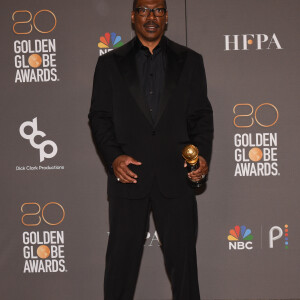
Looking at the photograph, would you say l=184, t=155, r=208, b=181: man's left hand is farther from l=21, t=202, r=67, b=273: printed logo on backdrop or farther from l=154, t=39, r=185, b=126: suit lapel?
l=21, t=202, r=67, b=273: printed logo on backdrop

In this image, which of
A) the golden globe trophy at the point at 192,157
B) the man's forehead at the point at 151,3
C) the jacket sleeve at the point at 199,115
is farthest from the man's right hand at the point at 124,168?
the man's forehead at the point at 151,3

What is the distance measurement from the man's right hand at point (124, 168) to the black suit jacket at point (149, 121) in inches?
2.2

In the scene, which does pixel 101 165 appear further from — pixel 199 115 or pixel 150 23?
pixel 150 23

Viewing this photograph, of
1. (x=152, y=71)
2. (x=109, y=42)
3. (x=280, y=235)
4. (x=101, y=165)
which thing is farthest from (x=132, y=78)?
(x=280, y=235)

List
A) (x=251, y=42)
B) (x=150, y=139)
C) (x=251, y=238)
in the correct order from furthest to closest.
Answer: (x=251, y=238) → (x=251, y=42) → (x=150, y=139)

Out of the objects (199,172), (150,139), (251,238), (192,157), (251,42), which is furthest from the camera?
(251,238)

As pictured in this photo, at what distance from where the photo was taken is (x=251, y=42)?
304cm

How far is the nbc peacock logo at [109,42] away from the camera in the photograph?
120 inches

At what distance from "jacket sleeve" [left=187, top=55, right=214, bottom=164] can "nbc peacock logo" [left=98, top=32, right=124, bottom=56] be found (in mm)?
808

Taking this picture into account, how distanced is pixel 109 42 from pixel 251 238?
5.76 feet

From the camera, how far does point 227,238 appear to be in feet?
10.4

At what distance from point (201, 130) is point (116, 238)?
0.77 metres

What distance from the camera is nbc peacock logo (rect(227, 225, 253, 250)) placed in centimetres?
314

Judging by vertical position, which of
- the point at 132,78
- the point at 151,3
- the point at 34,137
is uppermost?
the point at 151,3
